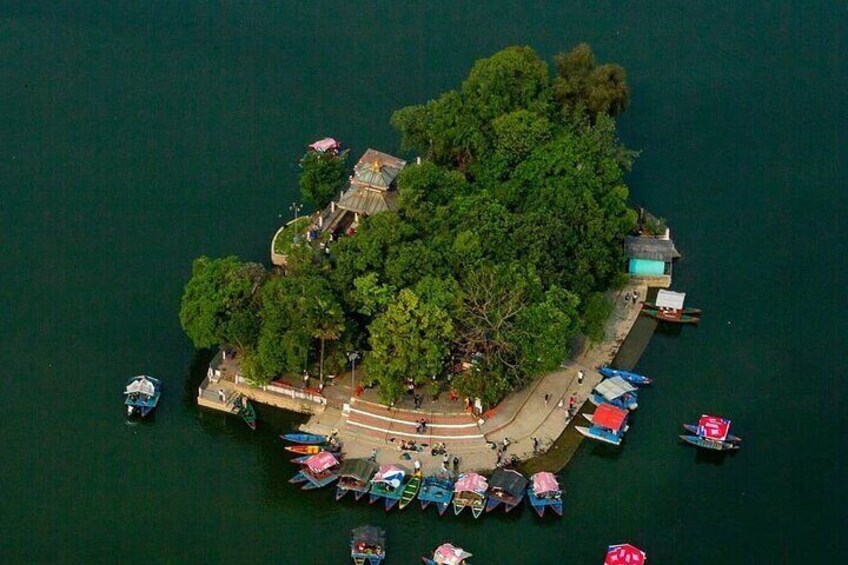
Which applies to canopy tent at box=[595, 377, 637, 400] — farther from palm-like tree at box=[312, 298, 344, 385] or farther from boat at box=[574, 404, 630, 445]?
palm-like tree at box=[312, 298, 344, 385]

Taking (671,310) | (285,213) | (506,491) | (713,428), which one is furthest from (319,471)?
(671,310)

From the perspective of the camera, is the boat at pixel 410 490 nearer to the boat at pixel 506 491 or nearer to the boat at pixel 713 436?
the boat at pixel 506 491

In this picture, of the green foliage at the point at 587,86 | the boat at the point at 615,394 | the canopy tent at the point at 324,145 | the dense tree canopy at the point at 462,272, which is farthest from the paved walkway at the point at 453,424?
the canopy tent at the point at 324,145

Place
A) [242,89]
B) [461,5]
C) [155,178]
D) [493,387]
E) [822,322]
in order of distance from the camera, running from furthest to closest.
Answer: [461,5]
[242,89]
[155,178]
[822,322]
[493,387]

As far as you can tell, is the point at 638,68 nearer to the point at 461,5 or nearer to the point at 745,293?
the point at 461,5

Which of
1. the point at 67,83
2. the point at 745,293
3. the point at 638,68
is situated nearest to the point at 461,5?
the point at 638,68

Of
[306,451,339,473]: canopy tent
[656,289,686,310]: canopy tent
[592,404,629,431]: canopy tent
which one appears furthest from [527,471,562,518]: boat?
[656,289,686,310]: canopy tent
